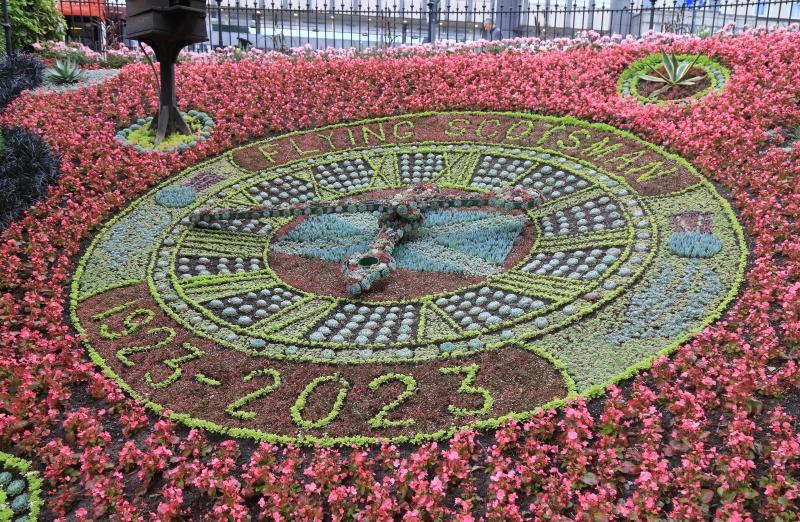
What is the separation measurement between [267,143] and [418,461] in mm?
6539

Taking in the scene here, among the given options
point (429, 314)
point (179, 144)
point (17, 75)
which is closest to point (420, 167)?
point (179, 144)

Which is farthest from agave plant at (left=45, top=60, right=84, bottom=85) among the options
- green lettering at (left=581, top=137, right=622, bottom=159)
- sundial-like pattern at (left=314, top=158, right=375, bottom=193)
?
green lettering at (left=581, top=137, right=622, bottom=159)

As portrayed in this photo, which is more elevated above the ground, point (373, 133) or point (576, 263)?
point (373, 133)

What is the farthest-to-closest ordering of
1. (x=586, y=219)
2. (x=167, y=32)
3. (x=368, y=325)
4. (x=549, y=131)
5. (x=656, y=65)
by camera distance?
(x=656, y=65)
(x=549, y=131)
(x=167, y=32)
(x=586, y=219)
(x=368, y=325)

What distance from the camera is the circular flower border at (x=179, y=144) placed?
9289mm

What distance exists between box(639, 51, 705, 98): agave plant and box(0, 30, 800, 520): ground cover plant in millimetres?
480

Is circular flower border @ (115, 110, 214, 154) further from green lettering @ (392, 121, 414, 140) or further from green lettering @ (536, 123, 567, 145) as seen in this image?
green lettering @ (536, 123, 567, 145)

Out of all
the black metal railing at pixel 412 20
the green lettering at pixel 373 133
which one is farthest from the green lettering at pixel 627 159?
the black metal railing at pixel 412 20

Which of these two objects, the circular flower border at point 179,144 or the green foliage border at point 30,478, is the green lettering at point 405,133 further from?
the green foliage border at point 30,478

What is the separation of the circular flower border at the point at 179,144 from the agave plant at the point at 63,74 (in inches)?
99.0

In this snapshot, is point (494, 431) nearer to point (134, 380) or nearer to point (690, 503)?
point (690, 503)

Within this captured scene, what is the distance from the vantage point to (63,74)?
1159 centimetres

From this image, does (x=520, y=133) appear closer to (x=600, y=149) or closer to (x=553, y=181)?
(x=600, y=149)

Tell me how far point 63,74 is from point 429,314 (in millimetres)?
8970
